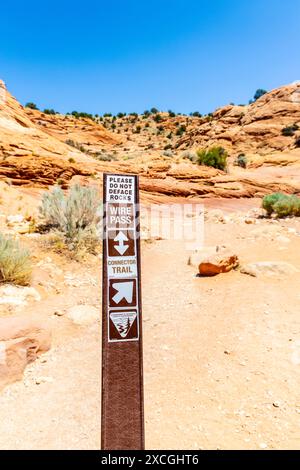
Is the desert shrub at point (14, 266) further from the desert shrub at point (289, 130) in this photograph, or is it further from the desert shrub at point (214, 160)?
the desert shrub at point (289, 130)

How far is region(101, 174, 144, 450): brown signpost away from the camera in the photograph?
2053 mm

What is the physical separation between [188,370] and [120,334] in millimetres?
1629

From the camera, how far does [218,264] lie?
5574 mm

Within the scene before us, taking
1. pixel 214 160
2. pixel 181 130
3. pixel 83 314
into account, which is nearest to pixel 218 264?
pixel 83 314

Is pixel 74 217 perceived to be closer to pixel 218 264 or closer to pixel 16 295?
pixel 16 295

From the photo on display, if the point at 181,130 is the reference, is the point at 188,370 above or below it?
below

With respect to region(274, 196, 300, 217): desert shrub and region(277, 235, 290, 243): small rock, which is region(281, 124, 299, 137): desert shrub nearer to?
→ region(274, 196, 300, 217): desert shrub

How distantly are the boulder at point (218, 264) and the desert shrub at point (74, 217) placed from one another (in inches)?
96.7

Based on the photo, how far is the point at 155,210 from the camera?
11.6m

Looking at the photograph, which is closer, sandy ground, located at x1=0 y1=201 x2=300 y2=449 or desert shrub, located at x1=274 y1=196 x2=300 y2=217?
sandy ground, located at x1=0 y1=201 x2=300 y2=449

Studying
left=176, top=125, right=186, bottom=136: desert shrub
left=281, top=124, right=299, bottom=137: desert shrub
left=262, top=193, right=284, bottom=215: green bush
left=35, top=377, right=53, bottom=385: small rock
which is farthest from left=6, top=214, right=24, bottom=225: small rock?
left=176, top=125, right=186, bottom=136: desert shrub

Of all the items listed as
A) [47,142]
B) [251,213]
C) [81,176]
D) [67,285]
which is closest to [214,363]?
[67,285]

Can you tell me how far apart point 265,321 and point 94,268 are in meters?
3.33
